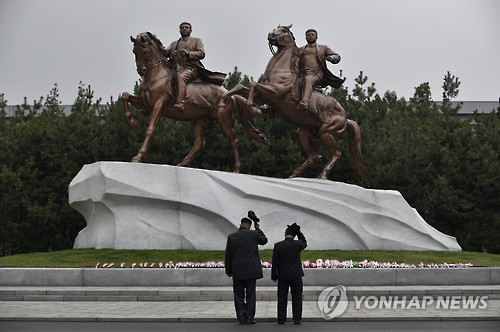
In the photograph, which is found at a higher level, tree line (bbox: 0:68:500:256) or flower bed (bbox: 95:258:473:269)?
tree line (bbox: 0:68:500:256)

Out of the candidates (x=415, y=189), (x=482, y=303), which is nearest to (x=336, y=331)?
(x=482, y=303)

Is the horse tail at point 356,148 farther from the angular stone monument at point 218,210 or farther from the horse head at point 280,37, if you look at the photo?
the horse head at point 280,37

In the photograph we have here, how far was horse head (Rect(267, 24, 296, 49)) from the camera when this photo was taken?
20297 mm

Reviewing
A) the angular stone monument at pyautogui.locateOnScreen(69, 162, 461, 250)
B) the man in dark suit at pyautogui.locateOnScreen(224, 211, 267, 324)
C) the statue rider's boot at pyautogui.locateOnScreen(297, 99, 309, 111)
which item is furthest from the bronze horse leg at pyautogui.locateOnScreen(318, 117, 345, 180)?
the man in dark suit at pyautogui.locateOnScreen(224, 211, 267, 324)

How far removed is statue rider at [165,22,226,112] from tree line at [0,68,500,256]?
28.7 ft

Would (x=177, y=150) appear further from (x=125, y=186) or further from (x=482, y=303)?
(x=482, y=303)

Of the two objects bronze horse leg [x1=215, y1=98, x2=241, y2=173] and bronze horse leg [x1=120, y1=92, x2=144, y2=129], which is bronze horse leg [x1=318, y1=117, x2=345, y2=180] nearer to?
bronze horse leg [x1=215, y1=98, x2=241, y2=173]

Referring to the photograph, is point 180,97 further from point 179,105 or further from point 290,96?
point 290,96

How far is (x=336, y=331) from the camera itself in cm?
1043

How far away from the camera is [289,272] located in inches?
446

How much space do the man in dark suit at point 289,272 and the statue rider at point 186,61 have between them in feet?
28.9

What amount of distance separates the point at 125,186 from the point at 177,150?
1081 centimetres

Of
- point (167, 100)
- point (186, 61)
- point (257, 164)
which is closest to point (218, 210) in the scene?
point (167, 100)

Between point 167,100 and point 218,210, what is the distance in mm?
3151
